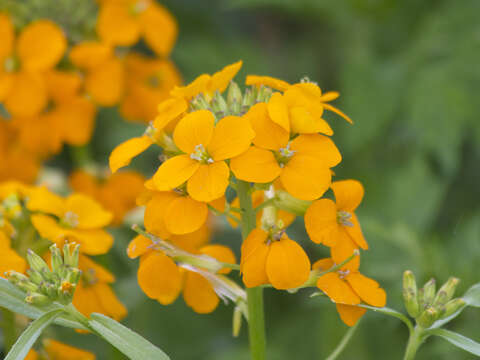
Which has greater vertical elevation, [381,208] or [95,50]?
[95,50]

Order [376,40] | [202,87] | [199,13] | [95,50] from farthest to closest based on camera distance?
[199,13] → [376,40] → [95,50] → [202,87]

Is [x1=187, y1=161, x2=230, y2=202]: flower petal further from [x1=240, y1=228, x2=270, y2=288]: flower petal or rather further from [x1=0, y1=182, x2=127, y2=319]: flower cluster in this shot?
[x1=0, y1=182, x2=127, y2=319]: flower cluster

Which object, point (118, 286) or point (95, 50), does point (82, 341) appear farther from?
point (95, 50)

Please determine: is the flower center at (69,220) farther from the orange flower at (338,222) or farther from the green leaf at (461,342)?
the green leaf at (461,342)

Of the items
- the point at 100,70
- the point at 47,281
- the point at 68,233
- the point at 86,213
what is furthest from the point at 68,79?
the point at 47,281

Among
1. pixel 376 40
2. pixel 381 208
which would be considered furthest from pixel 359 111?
pixel 376 40

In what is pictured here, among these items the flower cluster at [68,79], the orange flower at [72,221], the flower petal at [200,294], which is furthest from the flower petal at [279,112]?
the flower cluster at [68,79]

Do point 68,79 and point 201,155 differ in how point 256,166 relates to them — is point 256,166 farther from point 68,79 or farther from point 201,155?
point 68,79
